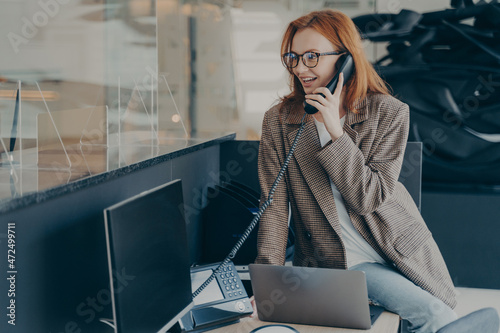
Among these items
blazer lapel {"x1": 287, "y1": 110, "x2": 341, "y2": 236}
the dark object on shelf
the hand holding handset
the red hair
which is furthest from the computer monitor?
the dark object on shelf

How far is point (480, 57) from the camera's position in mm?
3531

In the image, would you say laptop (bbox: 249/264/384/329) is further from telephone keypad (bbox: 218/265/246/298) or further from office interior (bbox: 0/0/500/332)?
office interior (bbox: 0/0/500/332)

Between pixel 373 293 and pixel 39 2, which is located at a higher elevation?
pixel 39 2

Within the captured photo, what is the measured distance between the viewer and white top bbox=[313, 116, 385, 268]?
164cm

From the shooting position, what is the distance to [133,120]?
238 centimetres

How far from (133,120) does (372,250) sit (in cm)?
123

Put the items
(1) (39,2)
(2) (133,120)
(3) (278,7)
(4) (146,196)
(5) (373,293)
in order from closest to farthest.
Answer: (4) (146,196), (5) (373,293), (2) (133,120), (1) (39,2), (3) (278,7)

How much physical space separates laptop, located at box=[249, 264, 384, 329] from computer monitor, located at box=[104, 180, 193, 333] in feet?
0.65

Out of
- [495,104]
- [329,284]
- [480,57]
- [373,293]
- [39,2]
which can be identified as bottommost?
[373,293]

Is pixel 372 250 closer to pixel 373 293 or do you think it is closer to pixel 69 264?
pixel 373 293

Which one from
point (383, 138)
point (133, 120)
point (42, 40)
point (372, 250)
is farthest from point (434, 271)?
point (42, 40)

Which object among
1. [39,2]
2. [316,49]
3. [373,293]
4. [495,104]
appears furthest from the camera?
[39,2]

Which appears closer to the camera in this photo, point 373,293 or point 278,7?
point 373,293

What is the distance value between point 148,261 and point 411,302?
0.74m
